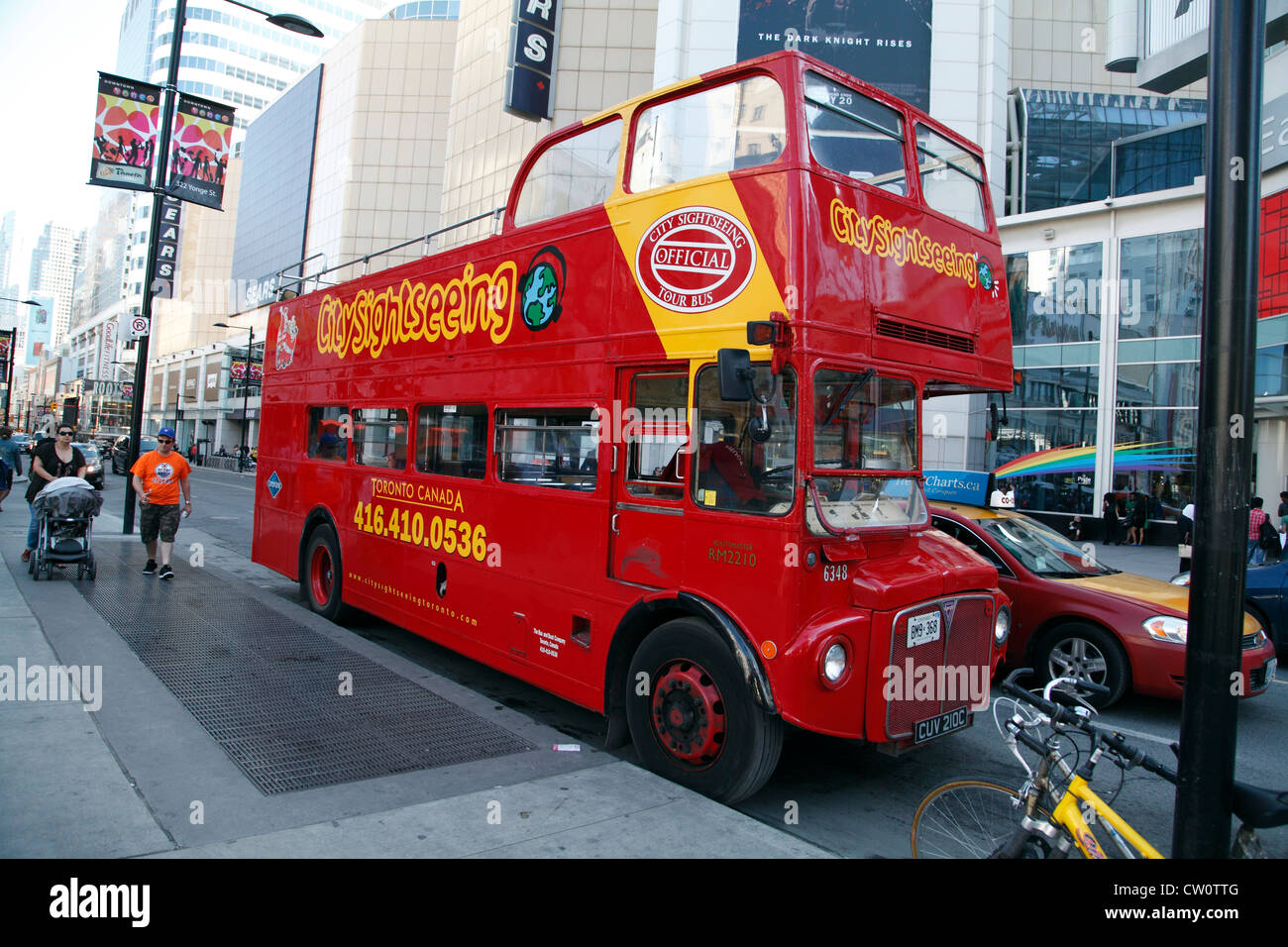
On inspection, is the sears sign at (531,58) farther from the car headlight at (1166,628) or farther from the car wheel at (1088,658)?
the car headlight at (1166,628)

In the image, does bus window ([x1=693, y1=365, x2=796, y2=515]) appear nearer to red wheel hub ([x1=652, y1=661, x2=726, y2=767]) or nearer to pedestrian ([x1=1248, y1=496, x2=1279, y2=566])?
red wheel hub ([x1=652, y1=661, x2=726, y2=767])

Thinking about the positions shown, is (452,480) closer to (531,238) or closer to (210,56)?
(531,238)

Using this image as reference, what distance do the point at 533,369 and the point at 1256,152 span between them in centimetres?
444

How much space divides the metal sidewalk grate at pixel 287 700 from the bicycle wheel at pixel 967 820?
2.64 metres

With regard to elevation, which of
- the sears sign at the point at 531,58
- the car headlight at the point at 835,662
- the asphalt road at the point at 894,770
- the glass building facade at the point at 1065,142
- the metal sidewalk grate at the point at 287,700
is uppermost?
the sears sign at the point at 531,58

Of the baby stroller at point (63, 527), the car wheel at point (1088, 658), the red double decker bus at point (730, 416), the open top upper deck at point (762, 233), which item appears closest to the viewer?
the red double decker bus at point (730, 416)

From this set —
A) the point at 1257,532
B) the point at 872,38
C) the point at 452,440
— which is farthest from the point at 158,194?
the point at 872,38

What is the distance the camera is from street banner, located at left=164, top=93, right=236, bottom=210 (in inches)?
565

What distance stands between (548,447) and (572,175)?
210 cm

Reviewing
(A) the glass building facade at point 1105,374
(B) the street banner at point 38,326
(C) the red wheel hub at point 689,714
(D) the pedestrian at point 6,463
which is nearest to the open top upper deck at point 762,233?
(C) the red wheel hub at point 689,714

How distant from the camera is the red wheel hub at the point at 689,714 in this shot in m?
4.62

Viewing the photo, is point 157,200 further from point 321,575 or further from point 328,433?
point 321,575

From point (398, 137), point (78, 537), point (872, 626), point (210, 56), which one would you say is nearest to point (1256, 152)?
point (872, 626)

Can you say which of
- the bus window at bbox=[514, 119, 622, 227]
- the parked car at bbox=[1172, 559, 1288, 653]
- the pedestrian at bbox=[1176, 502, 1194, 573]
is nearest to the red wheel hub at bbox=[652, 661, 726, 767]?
the bus window at bbox=[514, 119, 622, 227]
